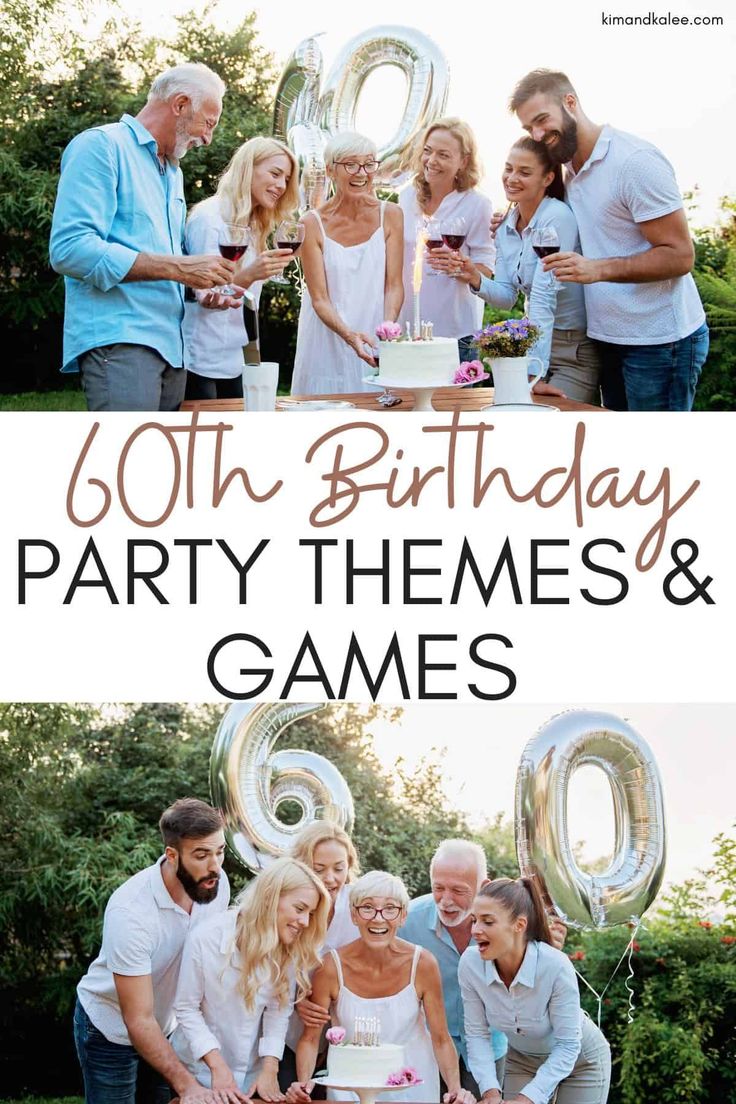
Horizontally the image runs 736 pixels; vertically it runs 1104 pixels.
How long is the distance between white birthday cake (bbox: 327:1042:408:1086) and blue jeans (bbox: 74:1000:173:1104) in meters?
0.72

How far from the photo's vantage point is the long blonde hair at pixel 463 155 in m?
4.71

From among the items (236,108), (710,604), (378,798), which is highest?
(236,108)

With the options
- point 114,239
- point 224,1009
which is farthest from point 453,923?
point 114,239

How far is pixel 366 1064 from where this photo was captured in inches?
130

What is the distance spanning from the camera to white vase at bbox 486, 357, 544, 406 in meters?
3.65

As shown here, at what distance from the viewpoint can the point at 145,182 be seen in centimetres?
391

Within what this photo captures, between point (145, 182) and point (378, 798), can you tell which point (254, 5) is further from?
point (145, 182)

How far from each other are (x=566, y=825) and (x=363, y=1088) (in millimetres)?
812

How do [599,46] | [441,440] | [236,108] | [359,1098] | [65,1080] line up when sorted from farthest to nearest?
[236,108] → [599,46] → [65,1080] → [441,440] → [359,1098]

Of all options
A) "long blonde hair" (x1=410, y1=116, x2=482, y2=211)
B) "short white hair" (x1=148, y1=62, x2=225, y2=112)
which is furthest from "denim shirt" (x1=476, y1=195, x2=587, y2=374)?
"short white hair" (x1=148, y1=62, x2=225, y2=112)

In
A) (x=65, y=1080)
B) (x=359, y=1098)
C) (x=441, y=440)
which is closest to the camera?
(x=359, y=1098)

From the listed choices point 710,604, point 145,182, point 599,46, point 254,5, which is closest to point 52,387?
point 254,5

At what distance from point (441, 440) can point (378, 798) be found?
133 inches

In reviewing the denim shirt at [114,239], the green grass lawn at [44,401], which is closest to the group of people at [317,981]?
the denim shirt at [114,239]
